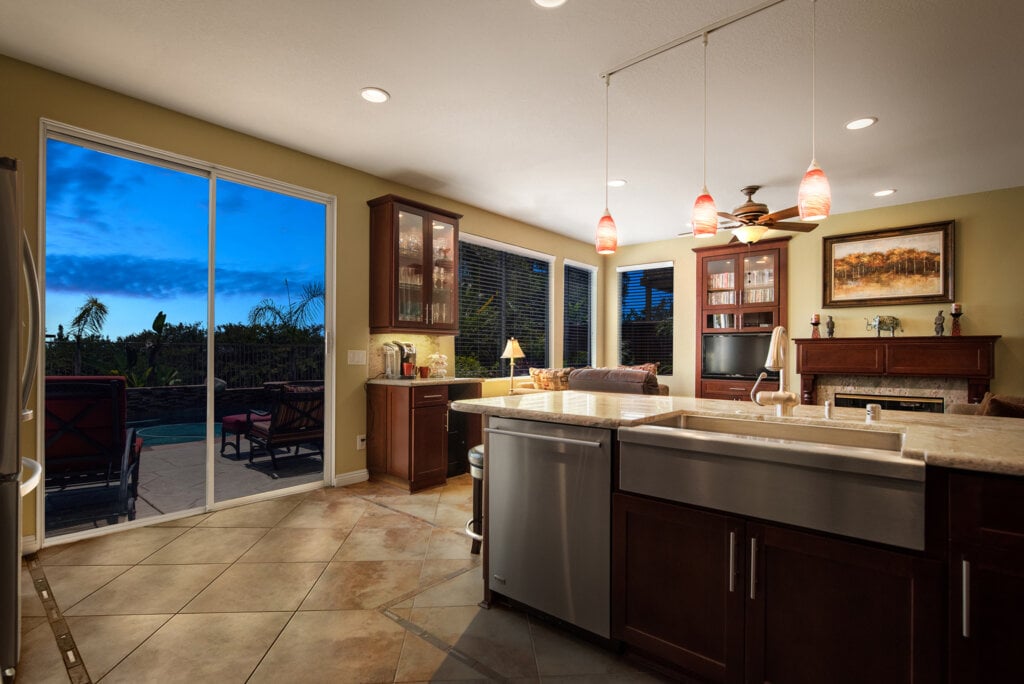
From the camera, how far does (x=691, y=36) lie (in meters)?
2.54

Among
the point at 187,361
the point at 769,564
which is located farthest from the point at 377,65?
the point at 769,564

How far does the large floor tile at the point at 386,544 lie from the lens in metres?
2.78

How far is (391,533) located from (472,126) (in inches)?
115

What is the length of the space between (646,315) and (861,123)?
4.31 m

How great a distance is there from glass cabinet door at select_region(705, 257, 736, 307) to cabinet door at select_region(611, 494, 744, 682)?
18.5 ft

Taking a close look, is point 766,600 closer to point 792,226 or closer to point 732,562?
point 732,562

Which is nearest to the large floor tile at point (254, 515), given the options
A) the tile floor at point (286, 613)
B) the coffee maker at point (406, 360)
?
the tile floor at point (286, 613)

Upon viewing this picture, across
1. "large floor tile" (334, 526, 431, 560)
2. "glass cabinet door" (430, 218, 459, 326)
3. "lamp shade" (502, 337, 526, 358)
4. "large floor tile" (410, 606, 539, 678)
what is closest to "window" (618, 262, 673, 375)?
"lamp shade" (502, 337, 526, 358)

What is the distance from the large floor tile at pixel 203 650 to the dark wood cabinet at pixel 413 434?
1.95 metres

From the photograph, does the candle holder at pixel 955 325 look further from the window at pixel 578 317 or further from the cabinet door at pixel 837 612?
the cabinet door at pixel 837 612

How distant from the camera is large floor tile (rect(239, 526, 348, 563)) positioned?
108 inches

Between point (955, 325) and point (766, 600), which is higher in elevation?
point (955, 325)

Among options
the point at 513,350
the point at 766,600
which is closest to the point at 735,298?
the point at 513,350

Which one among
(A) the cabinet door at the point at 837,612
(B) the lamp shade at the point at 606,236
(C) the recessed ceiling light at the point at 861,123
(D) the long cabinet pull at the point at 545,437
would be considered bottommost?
(A) the cabinet door at the point at 837,612
